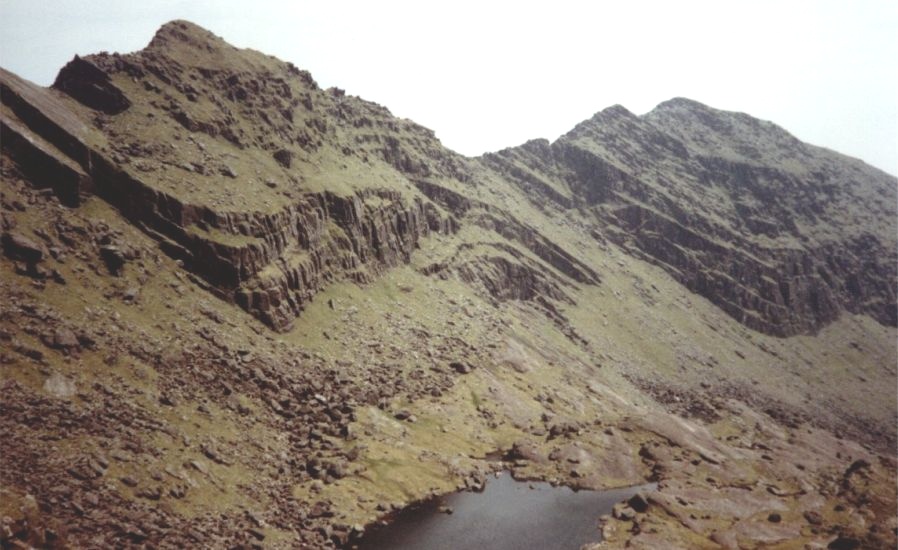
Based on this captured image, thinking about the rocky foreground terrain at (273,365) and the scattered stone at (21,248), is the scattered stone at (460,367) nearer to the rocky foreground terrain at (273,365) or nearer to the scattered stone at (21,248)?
the rocky foreground terrain at (273,365)

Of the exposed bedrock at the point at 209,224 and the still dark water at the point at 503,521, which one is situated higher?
the exposed bedrock at the point at 209,224

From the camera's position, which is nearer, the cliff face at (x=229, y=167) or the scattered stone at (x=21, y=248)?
the scattered stone at (x=21, y=248)

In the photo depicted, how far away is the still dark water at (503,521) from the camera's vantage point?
139 ft

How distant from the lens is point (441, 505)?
162 ft

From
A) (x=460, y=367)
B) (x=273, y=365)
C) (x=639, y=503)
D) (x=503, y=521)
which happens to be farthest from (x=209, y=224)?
(x=639, y=503)

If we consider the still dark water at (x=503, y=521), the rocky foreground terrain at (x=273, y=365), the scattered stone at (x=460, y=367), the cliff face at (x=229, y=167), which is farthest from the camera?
the scattered stone at (x=460, y=367)

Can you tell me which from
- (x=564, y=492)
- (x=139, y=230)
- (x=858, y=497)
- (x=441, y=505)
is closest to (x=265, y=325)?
(x=139, y=230)

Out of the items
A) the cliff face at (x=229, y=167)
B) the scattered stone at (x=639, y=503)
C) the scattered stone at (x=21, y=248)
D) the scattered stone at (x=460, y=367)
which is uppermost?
the cliff face at (x=229, y=167)

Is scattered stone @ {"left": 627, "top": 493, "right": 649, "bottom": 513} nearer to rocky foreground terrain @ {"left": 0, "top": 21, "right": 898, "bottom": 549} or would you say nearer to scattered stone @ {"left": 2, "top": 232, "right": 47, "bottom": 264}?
rocky foreground terrain @ {"left": 0, "top": 21, "right": 898, "bottom": 549}

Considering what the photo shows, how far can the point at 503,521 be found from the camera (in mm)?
47469

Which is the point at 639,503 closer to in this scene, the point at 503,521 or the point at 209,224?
the point at 503,521

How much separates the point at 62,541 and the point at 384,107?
15340 cm

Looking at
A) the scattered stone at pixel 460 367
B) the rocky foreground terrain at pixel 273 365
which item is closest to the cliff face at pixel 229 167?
the rocky foreground terrain at pixel 273 365

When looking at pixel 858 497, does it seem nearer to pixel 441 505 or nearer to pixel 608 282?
pixel 441 505
